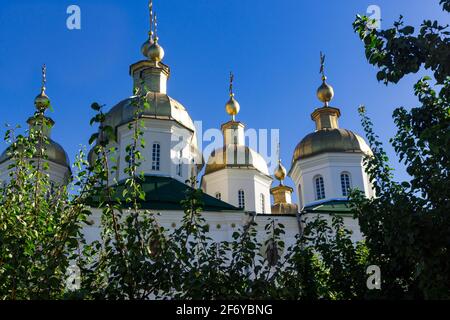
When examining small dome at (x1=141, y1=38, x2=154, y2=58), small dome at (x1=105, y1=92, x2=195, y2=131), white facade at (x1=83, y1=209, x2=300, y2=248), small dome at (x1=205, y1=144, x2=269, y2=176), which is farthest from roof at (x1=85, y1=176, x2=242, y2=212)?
small dome at (x1=141, y1=38, x2=154, y2=58)

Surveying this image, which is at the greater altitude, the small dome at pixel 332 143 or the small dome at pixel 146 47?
the small dome at pixel 146 47

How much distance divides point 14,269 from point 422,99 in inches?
202

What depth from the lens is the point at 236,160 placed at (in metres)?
24.8

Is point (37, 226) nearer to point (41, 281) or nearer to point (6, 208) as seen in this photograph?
point (6, 208)

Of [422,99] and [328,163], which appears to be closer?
[422,99]

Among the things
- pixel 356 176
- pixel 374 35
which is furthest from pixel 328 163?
pixel 374 35

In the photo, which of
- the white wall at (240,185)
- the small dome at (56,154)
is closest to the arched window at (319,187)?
the white wall at (240,185)

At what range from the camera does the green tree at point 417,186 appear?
539 cm

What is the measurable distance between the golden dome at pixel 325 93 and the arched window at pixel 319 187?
521 centimetres

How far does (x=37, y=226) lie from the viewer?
6250 mm

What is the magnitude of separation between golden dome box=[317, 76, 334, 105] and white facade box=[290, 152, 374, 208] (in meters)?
4.73

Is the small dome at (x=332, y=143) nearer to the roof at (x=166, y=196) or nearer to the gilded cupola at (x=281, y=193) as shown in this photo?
the roof at (x=166, y=196)
